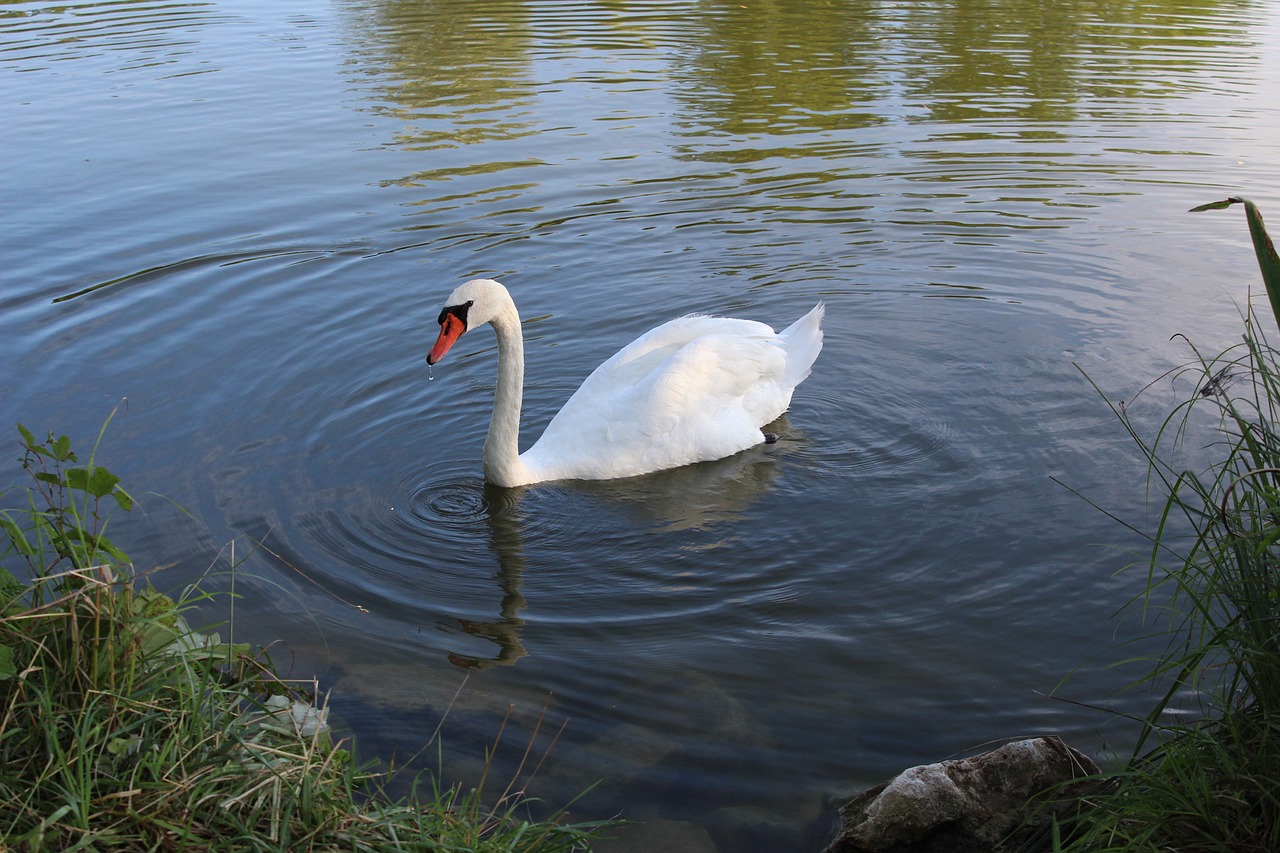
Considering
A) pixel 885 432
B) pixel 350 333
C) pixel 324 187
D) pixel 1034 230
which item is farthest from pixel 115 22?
pixel 885 432

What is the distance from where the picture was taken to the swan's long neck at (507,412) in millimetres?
6684

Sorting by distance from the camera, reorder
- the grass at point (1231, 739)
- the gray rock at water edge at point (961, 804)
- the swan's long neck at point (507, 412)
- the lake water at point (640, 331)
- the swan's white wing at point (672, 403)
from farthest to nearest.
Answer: the swan's white wing at point (672, 403) < the swan's long neck at point (507, 412) < the lake water at point (640, 331) < the gray rock at water edge at point (961, 804) < the grass at point (1231, 739)

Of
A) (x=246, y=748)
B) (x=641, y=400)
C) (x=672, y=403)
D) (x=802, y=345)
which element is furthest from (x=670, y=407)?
(x=246, y=748)

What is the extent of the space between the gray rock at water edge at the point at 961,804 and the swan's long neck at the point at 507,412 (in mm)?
3385

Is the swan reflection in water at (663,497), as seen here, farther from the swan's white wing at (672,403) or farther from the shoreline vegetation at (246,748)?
the shoreline vegetation at (246,748)

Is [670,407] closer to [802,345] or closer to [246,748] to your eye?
[802,345]

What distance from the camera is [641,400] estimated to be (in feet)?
22.7

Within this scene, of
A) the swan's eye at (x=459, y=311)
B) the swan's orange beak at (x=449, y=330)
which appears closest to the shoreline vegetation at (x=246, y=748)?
the swan's orange beak at (x=449, y=330)

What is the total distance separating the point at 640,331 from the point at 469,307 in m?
2.37

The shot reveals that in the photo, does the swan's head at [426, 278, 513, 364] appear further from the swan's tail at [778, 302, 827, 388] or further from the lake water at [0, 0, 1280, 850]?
the swan's tail at [778, 302, 827, 388]

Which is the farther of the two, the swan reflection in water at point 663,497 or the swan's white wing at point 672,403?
the swan's white wing at point 672,403

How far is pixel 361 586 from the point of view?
18.3ft

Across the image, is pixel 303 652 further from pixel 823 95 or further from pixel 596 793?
pixel 823 95

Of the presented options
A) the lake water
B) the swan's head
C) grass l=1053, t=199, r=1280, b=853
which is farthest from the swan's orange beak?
grass l=1053, t=199, r=1280, b=853
